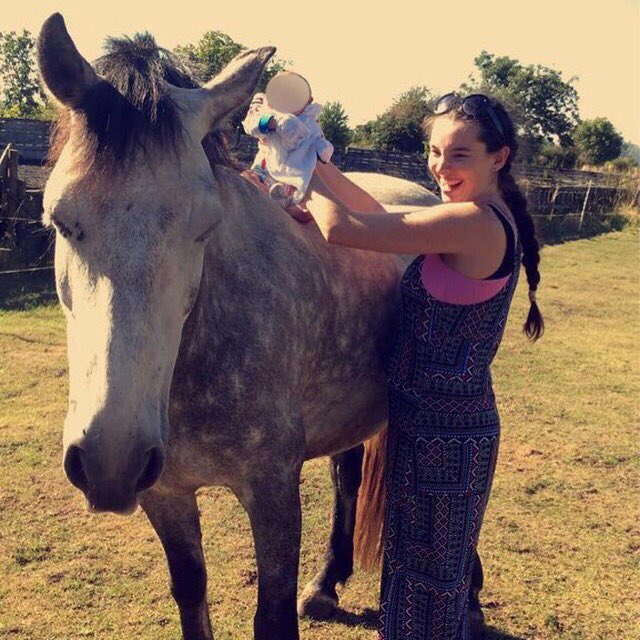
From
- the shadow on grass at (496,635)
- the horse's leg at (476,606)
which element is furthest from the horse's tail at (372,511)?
the shadow on grass at (496,635)

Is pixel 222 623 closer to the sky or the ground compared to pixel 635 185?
closer to the ground

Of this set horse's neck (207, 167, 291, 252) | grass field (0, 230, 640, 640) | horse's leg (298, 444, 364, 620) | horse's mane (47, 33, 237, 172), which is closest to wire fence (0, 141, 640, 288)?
grass field (0, 230, 640, 640)

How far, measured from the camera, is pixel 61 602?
10.4ft

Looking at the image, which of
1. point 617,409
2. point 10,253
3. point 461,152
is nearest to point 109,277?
point 461,152

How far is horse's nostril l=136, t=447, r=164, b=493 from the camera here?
1.44 m

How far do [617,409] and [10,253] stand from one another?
7.92 metres

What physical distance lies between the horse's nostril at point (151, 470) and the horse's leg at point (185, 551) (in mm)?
923

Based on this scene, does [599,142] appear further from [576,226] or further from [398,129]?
[576,226]

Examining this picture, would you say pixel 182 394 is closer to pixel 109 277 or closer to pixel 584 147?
pixel 109 277

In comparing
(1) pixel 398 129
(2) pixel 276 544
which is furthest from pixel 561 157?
(2) pixel 276 544

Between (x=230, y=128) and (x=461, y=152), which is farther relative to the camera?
(x=461, y=152)

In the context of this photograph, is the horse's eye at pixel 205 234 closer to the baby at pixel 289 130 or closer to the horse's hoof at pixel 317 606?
the baby at pixel 289 130

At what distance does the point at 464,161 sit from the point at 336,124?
114 feet

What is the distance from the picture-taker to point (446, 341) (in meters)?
2.09
